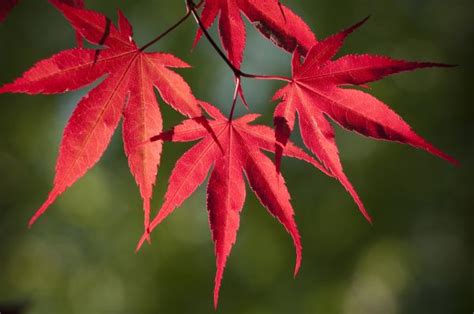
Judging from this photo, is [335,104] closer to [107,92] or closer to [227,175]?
[227,175]

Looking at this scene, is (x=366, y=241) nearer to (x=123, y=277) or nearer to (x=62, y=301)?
(x=123, y=277)

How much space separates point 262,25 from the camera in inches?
29.4

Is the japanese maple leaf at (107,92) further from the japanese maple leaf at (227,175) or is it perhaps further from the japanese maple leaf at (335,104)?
the japanese maple leaf at (335,104)

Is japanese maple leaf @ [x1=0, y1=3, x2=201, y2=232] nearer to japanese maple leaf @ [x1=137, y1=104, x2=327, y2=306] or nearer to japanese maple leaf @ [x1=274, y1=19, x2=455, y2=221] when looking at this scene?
japanese maple leaf @ [x1=137, y1=104, x2=327, y2=306]

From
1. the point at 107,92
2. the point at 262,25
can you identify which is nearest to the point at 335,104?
the point at 262,25

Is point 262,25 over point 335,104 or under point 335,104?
over

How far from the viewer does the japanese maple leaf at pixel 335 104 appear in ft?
2.21

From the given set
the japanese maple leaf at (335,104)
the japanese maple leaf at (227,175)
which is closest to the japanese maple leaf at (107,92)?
the japanese maple leaf at (227,175)

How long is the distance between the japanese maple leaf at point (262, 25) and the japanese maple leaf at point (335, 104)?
26 millimetres

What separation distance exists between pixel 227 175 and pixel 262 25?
0.80 ft

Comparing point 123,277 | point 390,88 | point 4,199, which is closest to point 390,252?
point 390,88

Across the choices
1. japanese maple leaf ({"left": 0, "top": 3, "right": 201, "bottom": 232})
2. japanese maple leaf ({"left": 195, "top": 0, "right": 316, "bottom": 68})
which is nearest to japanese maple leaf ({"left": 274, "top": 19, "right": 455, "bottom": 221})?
japanese maple leaf ({"left": 195, "top": 0, "right": 316, "bottom": 68})

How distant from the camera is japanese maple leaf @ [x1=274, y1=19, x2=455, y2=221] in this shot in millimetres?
674

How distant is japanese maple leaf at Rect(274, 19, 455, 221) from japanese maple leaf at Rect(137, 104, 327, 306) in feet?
0.20
